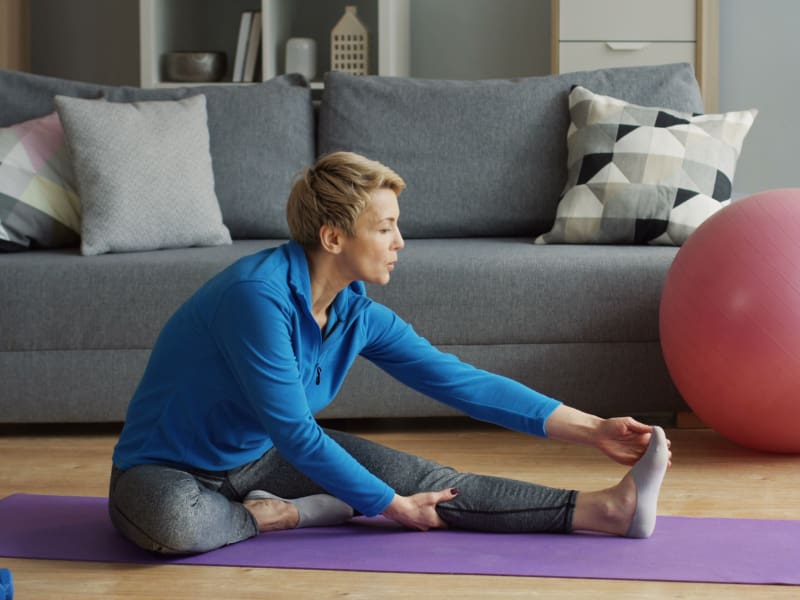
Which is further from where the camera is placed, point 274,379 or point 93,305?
point 93,305

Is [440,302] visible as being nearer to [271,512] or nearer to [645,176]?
[645,176]

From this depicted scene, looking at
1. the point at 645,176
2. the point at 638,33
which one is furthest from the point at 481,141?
the point at 638,33

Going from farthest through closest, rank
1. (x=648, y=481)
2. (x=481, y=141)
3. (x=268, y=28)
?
1. (x=268, y=28)
2. (x=481, y=141)
3. (x=648, y=481)

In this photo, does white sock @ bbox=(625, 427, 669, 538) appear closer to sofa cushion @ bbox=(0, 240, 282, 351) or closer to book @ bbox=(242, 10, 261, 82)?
sofa cushion @ bbox=(0, 240, 282, 351)

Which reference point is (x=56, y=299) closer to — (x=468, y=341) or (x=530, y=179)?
(x=468, y=341)

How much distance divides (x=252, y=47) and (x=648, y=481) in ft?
10.7

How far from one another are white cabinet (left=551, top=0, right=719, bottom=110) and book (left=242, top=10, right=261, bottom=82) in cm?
124

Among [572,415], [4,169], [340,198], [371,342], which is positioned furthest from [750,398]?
[4,169]

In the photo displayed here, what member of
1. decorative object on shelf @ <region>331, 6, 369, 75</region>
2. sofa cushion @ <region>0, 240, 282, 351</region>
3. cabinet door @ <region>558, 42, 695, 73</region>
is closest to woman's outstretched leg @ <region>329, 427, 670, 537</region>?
sofa cushion @ <region>0, 240, 282, 351</region>

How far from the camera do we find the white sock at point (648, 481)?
1820mm

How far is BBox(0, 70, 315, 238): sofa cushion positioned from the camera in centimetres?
327

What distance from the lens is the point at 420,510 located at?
192 centimetres

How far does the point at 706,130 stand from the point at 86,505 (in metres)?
1.96

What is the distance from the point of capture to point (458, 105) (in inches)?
132
